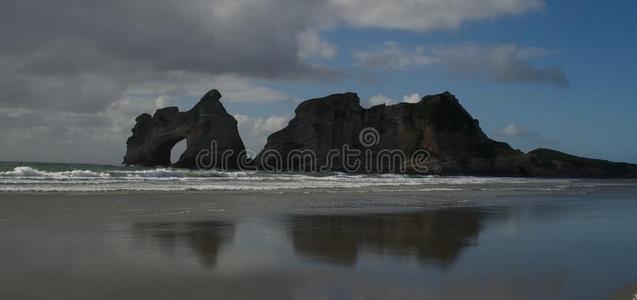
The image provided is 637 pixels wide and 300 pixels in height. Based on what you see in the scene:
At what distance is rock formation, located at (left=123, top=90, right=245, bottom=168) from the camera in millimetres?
67250

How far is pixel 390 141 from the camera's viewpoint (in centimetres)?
7025

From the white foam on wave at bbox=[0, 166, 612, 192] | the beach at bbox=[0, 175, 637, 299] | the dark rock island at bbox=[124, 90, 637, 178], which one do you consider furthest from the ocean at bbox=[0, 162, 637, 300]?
the dark rock island at bbox=[124, 90, 637, 178]

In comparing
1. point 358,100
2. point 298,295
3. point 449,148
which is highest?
point 358,100

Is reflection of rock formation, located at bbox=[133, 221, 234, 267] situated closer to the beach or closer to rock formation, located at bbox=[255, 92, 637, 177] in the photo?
the beach

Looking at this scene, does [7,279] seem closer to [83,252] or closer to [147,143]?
[83,252]

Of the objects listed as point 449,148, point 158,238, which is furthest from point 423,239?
point 449,148

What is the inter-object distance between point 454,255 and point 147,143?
67885 millimetres

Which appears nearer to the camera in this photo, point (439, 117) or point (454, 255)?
point (454, 255)

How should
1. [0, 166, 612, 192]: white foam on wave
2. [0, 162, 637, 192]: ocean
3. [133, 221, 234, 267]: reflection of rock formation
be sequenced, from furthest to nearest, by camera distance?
[0, 162, 637, 192]: ocean
[0, 166, 612, 192]: white foam on wave
[133, 221, 234, 267]: reflection of rock formation

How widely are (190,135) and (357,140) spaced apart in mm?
19373

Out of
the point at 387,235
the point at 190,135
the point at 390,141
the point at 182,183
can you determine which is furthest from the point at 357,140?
the point at 387,235

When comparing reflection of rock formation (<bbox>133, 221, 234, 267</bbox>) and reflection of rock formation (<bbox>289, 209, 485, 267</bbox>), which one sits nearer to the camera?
reflection of rock formation (<bbox>133, 221, 234, 267</bbox>)

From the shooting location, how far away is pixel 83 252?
27.1 feet

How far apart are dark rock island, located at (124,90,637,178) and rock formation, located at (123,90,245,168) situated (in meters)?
0.11
